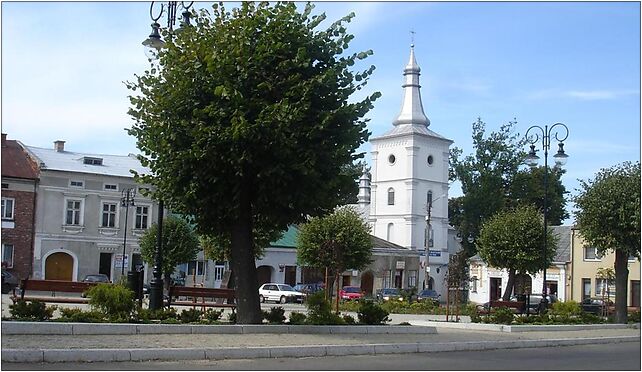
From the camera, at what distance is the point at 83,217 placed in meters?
54.9

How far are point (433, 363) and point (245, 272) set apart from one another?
6366 millimetres

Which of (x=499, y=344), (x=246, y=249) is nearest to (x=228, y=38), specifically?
(x=246, y=249)

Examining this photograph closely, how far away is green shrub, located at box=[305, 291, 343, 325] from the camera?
20.6m

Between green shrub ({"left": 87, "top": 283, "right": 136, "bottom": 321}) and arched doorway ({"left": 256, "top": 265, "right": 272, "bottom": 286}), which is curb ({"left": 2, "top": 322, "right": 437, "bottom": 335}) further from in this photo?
arched doorway ({"left": 256, "top": 265, "right": 272, "bottom": 286})

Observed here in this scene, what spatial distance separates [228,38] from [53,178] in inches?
1493

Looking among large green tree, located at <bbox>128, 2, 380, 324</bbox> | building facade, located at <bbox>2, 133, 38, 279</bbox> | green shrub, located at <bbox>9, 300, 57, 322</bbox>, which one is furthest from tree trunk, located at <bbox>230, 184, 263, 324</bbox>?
building facade, located at <bbox>2, 133, 38, 279</bbox>

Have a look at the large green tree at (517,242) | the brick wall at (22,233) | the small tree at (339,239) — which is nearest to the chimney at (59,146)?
the brick wall at (22,233)

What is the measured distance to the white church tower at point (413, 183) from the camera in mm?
84000

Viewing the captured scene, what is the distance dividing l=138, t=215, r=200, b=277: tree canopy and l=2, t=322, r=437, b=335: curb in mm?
27948

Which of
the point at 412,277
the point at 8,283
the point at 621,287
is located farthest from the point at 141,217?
the point at 621,287

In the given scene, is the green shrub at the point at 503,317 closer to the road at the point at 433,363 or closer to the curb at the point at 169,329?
the curb at the point at 169,329

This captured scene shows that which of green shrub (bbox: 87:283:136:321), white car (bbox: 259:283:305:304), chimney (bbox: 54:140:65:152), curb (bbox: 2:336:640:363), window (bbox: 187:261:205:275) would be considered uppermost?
chimney (bbox: 54:140:65:152)

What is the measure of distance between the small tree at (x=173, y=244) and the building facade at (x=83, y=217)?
206 inches

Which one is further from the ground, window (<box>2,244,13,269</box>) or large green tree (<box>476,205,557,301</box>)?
large green tree (<box>476,205,557,301</box>)
